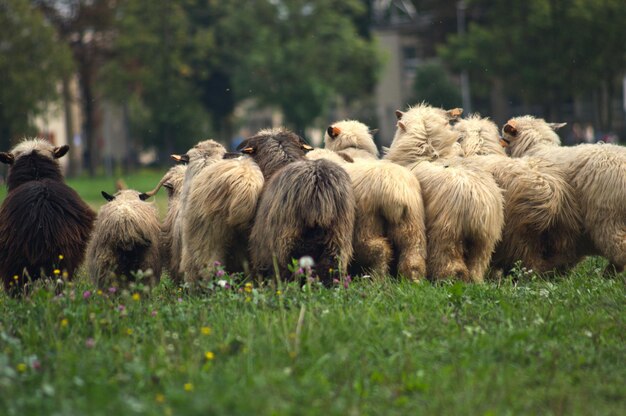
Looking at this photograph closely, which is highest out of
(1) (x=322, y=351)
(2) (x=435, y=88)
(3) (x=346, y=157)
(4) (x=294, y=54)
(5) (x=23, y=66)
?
(5) (x=23, y=66)

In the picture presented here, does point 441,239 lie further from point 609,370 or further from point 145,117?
point 145,117

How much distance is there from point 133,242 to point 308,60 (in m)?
43.6

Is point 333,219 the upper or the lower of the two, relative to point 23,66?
lower

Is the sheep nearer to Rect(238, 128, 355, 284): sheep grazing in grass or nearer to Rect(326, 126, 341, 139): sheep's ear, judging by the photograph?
Rect(238, 128, 355, 284): sheep grazing in grass

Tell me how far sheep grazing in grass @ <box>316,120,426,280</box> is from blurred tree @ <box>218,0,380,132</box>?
42.5m

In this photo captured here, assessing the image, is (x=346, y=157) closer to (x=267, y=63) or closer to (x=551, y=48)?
(x=551, y=48)

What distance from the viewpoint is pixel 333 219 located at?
897cm

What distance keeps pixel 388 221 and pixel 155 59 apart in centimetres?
3930

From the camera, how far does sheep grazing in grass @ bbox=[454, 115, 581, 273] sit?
33.0 feet

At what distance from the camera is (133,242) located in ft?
32.3

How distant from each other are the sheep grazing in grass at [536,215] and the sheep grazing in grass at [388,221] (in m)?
1.07

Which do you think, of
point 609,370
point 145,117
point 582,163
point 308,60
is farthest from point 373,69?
point 609,370

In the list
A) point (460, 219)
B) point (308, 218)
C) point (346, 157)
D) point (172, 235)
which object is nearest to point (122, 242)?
point (172, 235)

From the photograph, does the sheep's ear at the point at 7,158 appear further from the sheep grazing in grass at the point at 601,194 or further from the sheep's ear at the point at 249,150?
the sheep grazing in grass at the point at 601,194
